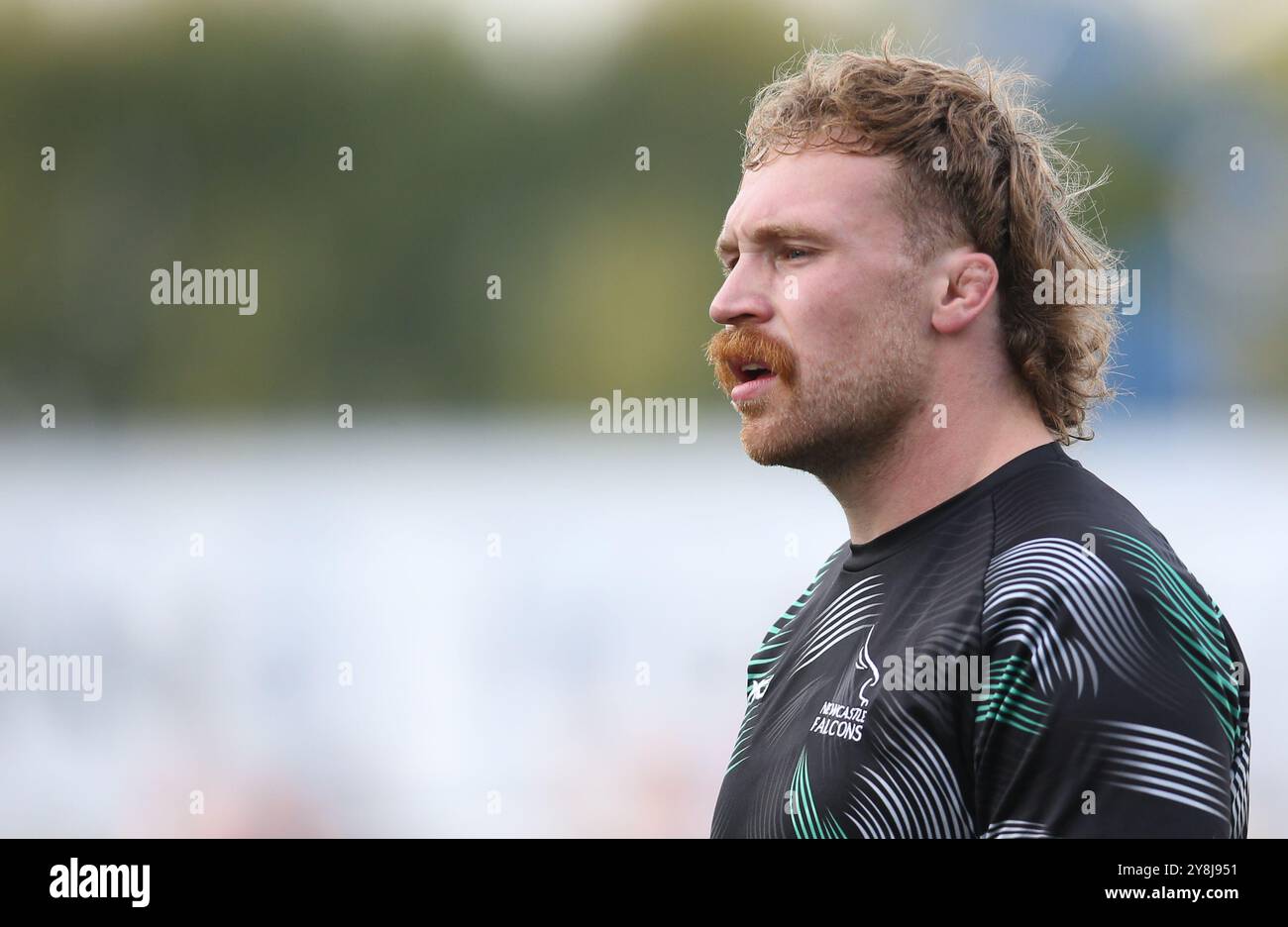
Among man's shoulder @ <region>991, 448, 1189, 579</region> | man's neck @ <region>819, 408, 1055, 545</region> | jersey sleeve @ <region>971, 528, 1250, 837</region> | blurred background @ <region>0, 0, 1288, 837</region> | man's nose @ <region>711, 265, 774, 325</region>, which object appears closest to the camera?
jersey sleeve @ <region>971, 528, 1250, 837</region>

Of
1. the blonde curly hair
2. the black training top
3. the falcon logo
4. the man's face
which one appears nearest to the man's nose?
the man's face

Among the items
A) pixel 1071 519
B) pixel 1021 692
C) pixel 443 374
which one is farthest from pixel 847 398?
pixel 443 374

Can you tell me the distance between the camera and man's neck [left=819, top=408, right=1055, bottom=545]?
2.04m

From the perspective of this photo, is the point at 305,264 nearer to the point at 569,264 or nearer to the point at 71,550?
the point at 569,264

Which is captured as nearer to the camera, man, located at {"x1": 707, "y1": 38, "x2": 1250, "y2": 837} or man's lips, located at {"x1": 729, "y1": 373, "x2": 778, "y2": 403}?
man, located at {"x1": 707, "y1": 38, "x2": 1250, "y2": 837}

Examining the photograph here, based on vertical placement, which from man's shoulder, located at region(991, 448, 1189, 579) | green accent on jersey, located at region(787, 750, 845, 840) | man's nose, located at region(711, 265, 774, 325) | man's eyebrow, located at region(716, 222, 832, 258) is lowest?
green accent on jersey, located at region(787, 750, 845, 840)

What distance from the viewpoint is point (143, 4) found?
789 inches

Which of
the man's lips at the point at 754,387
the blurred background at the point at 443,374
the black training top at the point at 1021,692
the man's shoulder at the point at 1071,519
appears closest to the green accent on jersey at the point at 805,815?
the black training top at the point at 1021,692

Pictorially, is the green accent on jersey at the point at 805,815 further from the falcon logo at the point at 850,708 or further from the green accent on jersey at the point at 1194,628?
the green accent on jersey at the point at 1194,628

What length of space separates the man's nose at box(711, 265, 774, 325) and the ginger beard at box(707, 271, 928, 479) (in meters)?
0.05

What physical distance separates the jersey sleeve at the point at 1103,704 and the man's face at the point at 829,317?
0.45 metres

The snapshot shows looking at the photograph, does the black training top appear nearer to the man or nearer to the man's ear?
the man

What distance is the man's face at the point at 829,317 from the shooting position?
83.4 inches
